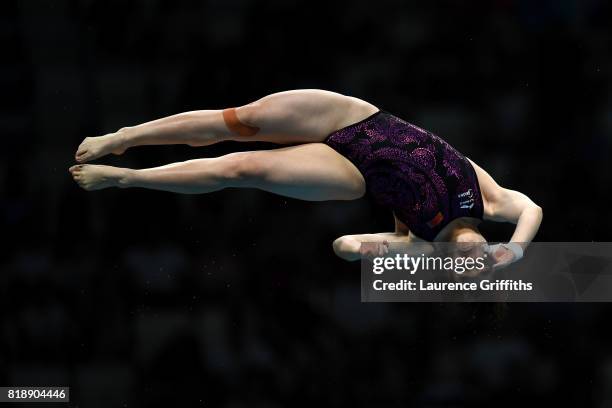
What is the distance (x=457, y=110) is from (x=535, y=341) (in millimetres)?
1533

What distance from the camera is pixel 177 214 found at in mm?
5340

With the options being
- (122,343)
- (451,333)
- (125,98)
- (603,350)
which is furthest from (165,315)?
(603,350)

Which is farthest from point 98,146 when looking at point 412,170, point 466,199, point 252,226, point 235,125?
point 252,226

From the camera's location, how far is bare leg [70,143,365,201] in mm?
3678

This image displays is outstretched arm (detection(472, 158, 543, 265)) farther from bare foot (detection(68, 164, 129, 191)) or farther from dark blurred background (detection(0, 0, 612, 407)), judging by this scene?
bare foot (detection(68, 164, 129, 191))

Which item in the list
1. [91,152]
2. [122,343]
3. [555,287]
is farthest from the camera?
[122,343]

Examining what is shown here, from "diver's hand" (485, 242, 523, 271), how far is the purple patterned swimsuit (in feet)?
0.79

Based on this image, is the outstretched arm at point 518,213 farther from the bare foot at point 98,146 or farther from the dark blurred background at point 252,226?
Answer: the bare foot at point 98,146

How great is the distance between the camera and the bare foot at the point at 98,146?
3.70 metres

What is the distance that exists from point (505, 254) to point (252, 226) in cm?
202

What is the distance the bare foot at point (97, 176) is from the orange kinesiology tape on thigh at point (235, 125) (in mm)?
496

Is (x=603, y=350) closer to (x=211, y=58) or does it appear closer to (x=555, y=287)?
(x=555, y=287)

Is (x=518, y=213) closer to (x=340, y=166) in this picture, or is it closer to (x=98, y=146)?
(x=340, y=166)

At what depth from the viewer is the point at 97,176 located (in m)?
3.64
